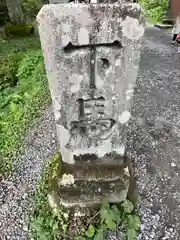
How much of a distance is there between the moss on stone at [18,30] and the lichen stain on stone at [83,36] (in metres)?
8.20

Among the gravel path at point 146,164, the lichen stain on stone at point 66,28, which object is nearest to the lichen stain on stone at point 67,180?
the gravel path at point 146,164

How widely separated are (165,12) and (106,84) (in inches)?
589

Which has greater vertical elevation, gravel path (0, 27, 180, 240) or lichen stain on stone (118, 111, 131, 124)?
lichen stain on stone (118, 111, 131, 124)

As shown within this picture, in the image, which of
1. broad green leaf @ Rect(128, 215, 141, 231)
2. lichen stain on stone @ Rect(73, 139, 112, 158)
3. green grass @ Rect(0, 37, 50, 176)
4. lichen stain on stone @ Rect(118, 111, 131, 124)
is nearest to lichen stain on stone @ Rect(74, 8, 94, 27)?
lichen stain on stone @ Rect(118, 111, 131, 124)

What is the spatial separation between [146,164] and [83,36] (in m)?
2.37

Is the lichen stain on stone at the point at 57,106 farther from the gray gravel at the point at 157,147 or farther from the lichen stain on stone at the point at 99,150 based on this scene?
the gray gravel at the point at 157,147

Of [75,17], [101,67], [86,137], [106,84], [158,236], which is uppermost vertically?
[75,17]

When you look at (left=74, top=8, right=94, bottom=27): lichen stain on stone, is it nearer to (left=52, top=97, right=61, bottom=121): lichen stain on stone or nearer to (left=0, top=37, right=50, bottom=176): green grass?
(left=52, top=97, right=61, bottom=121): lichen stain on stone

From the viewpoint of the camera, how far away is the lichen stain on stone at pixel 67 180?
10.2 feet

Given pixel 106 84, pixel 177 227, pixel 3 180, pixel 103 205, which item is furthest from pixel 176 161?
pixel 3 180

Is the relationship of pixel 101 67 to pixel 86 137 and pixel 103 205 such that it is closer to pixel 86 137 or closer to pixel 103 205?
pixel 86 137

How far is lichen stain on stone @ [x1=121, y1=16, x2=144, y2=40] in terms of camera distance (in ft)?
7.00

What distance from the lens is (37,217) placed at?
322 centimetres

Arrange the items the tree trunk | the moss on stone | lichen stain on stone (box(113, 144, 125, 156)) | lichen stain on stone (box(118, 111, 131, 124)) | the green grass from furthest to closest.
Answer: the moss on stone < the tree trunk < the green grass < lichen stain on stone (box(113, 144, 125, 156)) < lichen stain on stone (box(118, 111, 131, 124))
